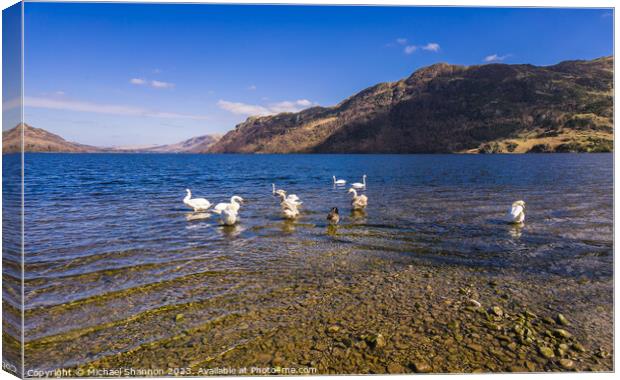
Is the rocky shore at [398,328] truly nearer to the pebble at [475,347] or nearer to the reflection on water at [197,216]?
the pebble at [475,347]

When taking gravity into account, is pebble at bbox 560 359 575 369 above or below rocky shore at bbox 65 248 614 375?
below

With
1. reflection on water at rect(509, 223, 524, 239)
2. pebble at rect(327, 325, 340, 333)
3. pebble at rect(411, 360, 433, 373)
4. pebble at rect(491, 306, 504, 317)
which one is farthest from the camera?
reflection on water at rect(509, 223, 524, 239)

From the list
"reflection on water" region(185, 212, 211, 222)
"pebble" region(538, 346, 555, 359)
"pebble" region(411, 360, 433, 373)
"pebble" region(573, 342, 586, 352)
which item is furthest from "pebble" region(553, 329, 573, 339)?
"reflection on water" region(185, 212, 211, 222)

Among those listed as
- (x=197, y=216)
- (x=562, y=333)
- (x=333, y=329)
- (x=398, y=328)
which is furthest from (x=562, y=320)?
(x=197, y=216)

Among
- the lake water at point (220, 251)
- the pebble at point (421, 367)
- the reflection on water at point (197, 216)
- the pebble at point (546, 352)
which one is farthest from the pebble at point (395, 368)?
the reflection on water at point (197, 216)

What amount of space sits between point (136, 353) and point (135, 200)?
21.0m

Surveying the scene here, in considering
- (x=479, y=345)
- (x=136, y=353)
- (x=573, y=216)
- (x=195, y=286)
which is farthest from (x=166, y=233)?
(x=573, y=216)

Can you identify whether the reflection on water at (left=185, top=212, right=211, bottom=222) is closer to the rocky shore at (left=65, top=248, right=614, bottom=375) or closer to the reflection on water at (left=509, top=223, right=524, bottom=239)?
the rocky shore at (left=65, top=248, right=614, bottom=375)

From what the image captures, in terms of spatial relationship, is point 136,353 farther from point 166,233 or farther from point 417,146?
point 417,146

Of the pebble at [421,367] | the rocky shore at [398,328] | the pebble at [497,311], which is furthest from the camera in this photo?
the pebble at [497,311]

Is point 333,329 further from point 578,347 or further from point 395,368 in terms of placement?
point 578,347

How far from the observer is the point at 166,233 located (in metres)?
13.9

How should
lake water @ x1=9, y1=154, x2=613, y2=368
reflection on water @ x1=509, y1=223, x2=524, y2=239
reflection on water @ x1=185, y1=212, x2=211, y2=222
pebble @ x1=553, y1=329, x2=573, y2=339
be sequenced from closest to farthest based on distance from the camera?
pebble @ x1=553, y1=329, x2=573, y2=339
lake water @ x1=9, y1=154, x2=613, y2=368
reflection on water @ x1=509, y1=223, x2=524, y2=239
reflection on water @ x1=185, y1=212, x2=211, y2=222

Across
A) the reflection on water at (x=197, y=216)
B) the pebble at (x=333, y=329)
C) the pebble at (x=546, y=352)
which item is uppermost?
the reflection on water at (x=197, y=216)
